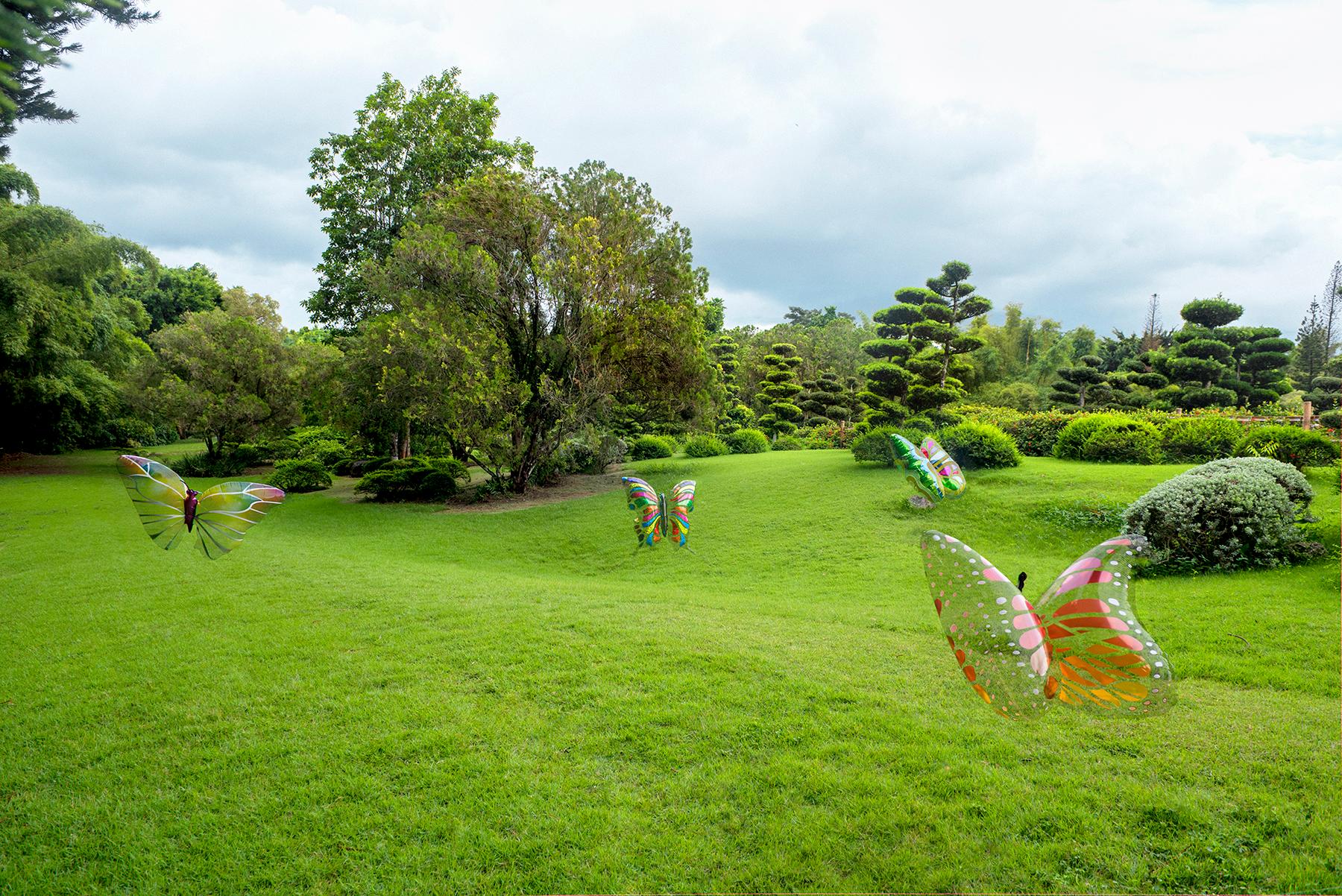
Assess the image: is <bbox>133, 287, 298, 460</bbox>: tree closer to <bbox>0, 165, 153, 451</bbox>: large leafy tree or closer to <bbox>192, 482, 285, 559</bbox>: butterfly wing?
<bbox>0, 165, 153, 451</bbox>: large leafy tree

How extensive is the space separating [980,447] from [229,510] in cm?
1154

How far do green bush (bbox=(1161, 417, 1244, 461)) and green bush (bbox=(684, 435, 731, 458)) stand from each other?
11.3 meters

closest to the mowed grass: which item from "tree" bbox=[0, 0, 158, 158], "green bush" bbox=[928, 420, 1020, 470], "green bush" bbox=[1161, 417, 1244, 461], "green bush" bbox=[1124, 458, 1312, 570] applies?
"green bush" bbox=[1124, 458, 1312, 570]

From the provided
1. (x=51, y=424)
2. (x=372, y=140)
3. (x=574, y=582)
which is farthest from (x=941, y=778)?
(x=51, y=424)

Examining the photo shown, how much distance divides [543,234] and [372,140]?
824cm

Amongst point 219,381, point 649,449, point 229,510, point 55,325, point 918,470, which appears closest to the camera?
point 918,470

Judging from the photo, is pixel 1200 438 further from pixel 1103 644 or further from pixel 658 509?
pixel 1103 644

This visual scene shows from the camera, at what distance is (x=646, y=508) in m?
5.74

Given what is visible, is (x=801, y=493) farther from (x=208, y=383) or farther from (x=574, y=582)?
(x=208, y=383)

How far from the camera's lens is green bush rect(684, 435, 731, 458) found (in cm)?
1980

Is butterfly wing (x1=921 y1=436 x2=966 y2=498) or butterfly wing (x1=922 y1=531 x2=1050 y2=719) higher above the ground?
butterfly wing (x1=921 y1=436 x2=966 y2=498)

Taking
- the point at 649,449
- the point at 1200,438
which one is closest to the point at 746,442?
the point at 649,449

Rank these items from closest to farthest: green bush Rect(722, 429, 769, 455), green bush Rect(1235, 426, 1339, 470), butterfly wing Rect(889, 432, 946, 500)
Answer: butterfly wing Rect(889, 432, 946, 500) < green bush Rect(1235, 426, 1339, 470) < green bush Rect(722, 429, 769, 455)

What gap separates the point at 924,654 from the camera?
15.4 ft
